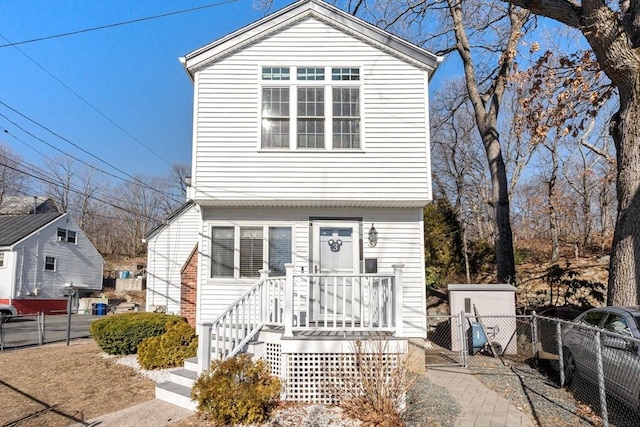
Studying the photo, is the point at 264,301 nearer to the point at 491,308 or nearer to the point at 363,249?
the point at 363,249

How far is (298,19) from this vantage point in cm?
967

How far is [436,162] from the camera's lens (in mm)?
30734

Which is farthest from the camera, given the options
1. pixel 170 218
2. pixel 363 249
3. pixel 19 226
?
pixel 19 226

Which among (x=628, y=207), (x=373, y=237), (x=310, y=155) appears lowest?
(x=373, y=237)

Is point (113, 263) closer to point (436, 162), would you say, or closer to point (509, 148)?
point (436, 162)

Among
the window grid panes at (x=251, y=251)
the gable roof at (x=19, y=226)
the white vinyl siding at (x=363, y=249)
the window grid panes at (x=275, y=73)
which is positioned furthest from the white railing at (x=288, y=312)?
the gable roof at (x=19, y=226)

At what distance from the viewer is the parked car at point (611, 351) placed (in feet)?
18.2

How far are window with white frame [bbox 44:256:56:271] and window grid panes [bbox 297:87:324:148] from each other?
26334mm

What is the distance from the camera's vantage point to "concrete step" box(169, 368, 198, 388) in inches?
278

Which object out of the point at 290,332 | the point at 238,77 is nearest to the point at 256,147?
the point at 238,77

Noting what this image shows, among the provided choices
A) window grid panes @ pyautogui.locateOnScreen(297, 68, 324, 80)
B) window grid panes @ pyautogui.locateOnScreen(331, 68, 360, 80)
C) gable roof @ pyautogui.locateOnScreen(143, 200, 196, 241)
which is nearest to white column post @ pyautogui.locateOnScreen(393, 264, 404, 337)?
window grid panes @ pyautogui.locateOnScreen(331, 68, 360, 80)

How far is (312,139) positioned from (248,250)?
2856 mm

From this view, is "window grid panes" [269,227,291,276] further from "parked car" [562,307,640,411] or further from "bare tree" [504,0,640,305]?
"bare tree" [504,0,640,305]

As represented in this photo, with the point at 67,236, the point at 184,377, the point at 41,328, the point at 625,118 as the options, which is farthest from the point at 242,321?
the point at 67,236
